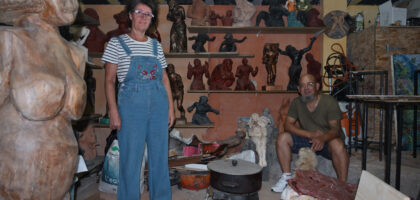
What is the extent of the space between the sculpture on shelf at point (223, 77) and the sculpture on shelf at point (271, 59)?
55 centimetres

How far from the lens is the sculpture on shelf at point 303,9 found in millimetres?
4449

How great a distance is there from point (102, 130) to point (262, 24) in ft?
10.3

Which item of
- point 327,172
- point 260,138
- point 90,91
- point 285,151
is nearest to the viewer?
point 285,151

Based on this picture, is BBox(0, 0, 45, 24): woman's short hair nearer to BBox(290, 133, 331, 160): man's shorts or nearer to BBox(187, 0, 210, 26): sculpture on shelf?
BBox(290, 133, 331, 160): man's shorts

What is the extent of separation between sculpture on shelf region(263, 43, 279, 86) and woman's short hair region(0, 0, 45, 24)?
366cm

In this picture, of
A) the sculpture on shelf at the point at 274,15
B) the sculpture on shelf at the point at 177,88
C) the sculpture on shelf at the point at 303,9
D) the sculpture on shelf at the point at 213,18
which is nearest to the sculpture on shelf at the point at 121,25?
the sculpture on shelf at the point at 177,88

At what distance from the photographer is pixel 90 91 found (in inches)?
165

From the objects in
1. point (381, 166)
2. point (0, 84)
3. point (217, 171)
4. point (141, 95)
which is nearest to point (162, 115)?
point (141, 95)

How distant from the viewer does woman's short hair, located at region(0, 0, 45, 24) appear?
3.29 ft

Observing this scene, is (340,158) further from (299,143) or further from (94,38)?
(94,38)

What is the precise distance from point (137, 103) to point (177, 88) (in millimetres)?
2270

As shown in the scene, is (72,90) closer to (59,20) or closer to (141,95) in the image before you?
(59,20)

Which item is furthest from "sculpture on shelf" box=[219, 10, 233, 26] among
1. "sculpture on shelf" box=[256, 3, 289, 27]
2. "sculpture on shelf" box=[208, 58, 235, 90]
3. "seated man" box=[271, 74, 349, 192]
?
"seated man" box=[271, 74, 349, 192]

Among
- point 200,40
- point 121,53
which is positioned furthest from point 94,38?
point 121,53
